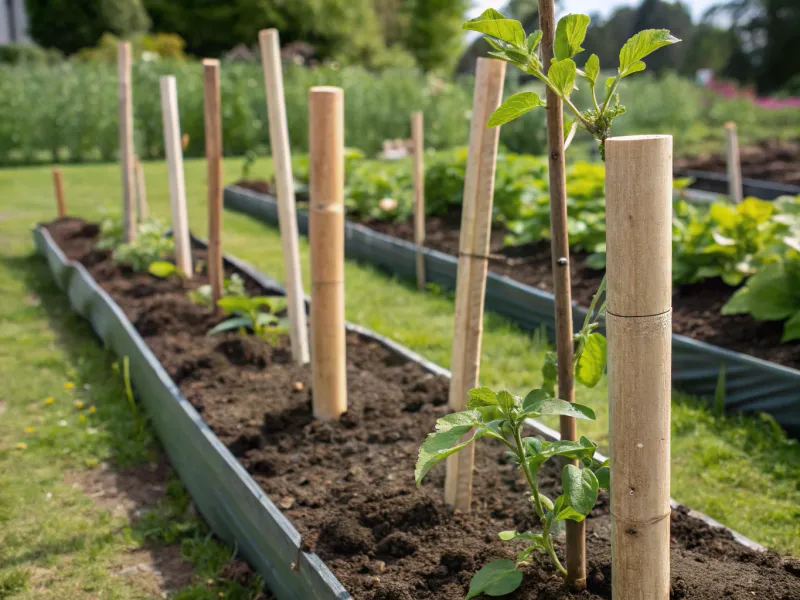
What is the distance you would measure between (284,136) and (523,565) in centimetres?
231

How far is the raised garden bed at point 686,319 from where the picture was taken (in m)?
3.46

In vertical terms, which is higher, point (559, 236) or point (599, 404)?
point (559, 236)

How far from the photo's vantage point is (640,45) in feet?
4.63

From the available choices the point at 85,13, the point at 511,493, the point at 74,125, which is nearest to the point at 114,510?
the point at 511,493

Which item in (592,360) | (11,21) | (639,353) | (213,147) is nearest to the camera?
(639,353)

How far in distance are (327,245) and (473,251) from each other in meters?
0.79

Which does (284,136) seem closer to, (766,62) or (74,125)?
(74,125)

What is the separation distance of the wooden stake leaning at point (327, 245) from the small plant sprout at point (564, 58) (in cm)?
138

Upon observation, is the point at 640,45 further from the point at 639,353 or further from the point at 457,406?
the point at 457,406

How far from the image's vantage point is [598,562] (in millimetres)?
2051

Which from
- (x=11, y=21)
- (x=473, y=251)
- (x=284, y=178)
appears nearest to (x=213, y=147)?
(x=284, y=178)

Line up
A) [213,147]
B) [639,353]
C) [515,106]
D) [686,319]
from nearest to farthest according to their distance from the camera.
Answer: [639,353], [515,106], [213,147], [686,319]

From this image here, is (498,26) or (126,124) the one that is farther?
(126,124)

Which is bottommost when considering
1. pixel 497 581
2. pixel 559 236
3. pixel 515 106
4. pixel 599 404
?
pixel 599 404
